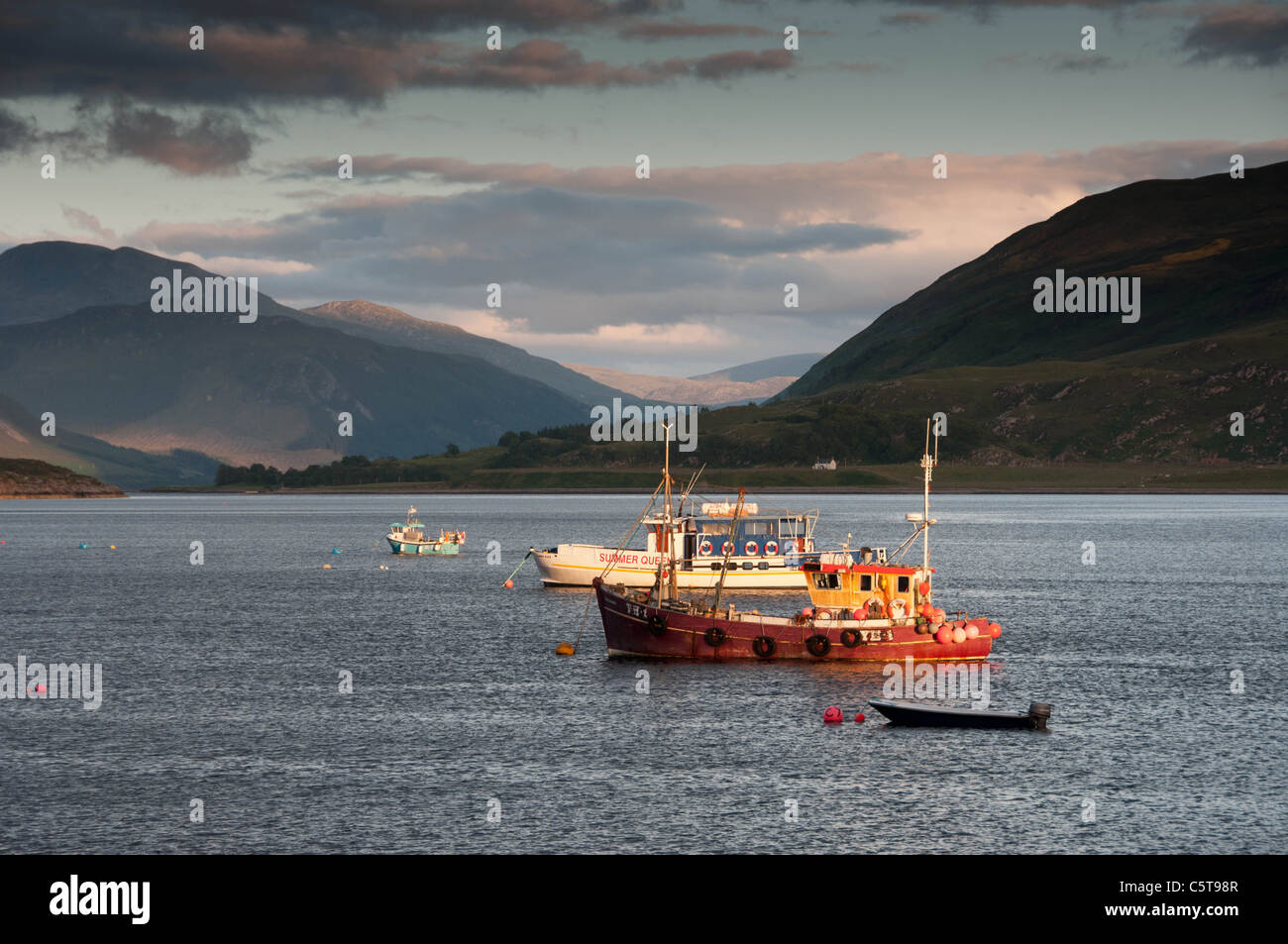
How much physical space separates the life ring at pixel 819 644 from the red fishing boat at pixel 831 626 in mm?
60

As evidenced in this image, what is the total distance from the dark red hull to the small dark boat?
695 inches

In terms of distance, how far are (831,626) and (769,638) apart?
151 inches

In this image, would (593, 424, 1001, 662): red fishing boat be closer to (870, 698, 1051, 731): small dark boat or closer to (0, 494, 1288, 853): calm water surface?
(0, 494, 1288, 853): calm water surface

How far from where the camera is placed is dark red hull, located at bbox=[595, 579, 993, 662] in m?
84.1

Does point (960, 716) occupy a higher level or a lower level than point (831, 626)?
lower

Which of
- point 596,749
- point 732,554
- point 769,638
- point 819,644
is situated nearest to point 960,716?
point 596,749

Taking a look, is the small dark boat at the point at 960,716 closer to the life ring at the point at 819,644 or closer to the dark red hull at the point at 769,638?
the dark red hull at the point at 769,638

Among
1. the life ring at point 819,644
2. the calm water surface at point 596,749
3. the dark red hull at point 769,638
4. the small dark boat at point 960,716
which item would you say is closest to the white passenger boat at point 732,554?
the calm water surface at point 596,749

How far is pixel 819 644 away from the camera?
84375 millimetres

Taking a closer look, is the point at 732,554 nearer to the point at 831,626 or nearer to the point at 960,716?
the point at 831,626

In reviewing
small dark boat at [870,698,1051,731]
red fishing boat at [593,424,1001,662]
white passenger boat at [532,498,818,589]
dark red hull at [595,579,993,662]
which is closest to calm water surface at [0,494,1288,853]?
small dark boat at [870,698,1051,731]

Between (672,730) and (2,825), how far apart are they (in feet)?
96.3
